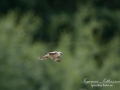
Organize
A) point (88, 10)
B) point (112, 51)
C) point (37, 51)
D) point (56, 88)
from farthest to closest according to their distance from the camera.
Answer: point (88, 10), point (112, 51), point (37, 51), point (56, 88)

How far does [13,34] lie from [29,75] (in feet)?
1.82

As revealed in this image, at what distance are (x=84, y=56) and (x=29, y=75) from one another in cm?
53

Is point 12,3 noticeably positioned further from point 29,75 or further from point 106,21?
point 29,75

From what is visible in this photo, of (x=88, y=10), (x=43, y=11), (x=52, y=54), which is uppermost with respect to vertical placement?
(x=43, y=11)

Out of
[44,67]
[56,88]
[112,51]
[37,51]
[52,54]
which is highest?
[112,51]

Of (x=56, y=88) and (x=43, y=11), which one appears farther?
(x=43, y=11)

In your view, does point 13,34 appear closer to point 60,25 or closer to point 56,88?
point 56,88

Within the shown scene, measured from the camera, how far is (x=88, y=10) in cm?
595

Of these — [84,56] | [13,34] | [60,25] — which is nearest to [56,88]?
[84,56]

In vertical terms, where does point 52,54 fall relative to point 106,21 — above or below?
below

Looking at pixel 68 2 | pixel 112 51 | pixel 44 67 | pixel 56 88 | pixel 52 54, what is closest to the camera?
pixel 52 54

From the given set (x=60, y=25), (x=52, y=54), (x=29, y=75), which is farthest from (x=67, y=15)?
(x=52, y=54)

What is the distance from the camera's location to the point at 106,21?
644 cm

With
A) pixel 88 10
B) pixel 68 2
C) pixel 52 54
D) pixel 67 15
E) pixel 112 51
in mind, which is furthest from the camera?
pixel 68 2
